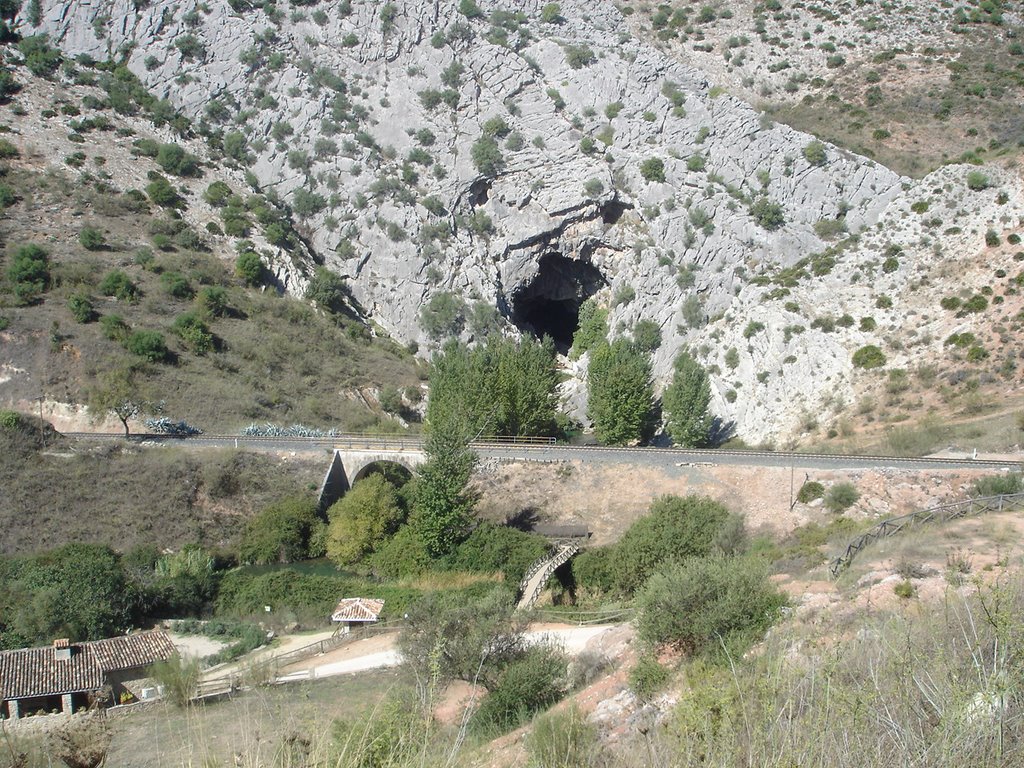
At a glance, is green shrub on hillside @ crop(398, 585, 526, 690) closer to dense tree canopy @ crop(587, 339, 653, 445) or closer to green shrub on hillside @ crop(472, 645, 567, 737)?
green shrub on hillside @ crop(472, 645, 567, 737)

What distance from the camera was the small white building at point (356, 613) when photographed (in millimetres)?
28891

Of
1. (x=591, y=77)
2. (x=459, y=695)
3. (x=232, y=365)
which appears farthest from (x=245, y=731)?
(x=591, y=77)

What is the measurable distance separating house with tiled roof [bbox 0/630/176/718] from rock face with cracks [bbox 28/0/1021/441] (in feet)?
112

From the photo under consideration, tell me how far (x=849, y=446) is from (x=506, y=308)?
97.0 ft

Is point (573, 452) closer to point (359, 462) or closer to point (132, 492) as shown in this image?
point (359, 462)

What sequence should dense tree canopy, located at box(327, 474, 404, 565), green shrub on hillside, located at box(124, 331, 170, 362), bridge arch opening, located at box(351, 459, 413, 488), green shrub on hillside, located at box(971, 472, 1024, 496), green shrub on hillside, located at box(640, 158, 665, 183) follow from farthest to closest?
green shrub on hillside, located at box(640, 158, 665, 183) < green shrub on hillside, located at box(124, 331, 170, 362) < bridge arch opening, located at box(351, 459, 413, 488) < dense tree canopy, located at box(327, 474, 404, 565) < green shrub on hillside, located at box(971, 472, 1024, 496)

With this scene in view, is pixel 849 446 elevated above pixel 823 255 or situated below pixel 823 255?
below

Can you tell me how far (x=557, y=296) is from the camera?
2680 inches

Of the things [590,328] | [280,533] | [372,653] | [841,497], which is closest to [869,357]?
[841,497]

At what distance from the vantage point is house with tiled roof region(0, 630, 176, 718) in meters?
21.2

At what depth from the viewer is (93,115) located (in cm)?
6775

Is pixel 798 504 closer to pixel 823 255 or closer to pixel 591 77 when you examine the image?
pixel 823 255

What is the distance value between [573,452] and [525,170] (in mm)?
31962

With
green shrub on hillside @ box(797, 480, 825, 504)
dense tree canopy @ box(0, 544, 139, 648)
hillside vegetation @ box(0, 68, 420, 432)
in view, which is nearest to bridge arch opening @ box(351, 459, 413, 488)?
hillside vegetation @ box(0, 68, 420, 432)
